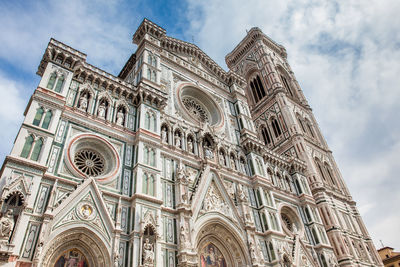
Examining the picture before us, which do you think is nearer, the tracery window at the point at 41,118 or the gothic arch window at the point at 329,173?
the tracery window at the point at 41,118

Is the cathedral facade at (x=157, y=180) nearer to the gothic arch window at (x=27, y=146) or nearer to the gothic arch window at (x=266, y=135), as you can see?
the gothic arch window at (x=27, y=146)

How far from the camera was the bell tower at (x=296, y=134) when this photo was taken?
2672 cm

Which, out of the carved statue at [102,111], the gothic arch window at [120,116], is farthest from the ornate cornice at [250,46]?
the carved statue at [102,111]

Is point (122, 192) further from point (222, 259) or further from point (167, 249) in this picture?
point (222, 259)

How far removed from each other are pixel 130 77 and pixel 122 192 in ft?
33.9

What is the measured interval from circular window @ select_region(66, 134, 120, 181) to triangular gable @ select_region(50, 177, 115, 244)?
0.89m

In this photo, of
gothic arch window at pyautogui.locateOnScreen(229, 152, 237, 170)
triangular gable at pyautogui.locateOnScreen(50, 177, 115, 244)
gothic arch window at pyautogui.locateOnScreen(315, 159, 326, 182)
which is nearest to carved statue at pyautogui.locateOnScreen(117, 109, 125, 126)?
triangular gable at pyautogui.locateOnScreen(50, 177, 115, 244)

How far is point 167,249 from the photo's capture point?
46.9ft

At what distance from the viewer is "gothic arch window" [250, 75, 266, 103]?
4050cm

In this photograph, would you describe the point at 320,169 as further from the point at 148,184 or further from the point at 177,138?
the point at 148,184

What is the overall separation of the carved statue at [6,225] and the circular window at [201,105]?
14.0 metres

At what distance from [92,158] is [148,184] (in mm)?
2988

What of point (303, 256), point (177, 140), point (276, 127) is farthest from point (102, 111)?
point (276, 127)

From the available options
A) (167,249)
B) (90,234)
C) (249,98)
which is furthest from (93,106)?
(249,98)
